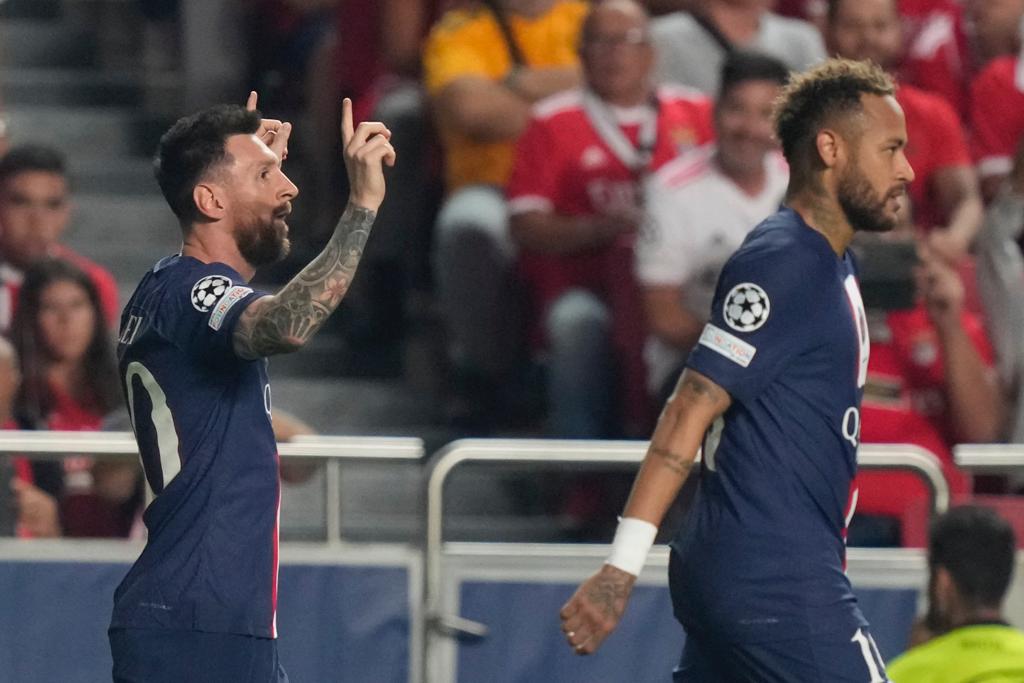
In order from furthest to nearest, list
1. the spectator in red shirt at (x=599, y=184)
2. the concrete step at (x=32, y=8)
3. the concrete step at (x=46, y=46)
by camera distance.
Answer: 1. the concrete step at (x=32, y=8)
2. the concrete step at (x=46, y=46)
3. the spectator in red shirt at (x=599, y=184)

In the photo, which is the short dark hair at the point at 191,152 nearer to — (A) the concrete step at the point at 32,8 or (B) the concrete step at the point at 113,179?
(B) the concrete step at the point at 113,179

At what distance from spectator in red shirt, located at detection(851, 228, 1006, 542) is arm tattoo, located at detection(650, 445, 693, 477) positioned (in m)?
2.75

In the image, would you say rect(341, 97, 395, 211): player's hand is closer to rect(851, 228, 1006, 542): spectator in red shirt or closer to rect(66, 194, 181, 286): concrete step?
rect(851, 228, 1006, 542): spectator in red shirt

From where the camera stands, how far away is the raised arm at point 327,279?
168 inches

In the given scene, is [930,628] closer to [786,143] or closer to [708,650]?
[708,650]

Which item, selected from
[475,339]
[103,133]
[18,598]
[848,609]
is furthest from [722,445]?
[103,133]

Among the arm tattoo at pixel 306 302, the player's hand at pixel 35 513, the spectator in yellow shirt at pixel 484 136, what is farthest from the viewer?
the spectator in yellow shirt at pixel 484 136

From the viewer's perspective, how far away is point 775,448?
A: 453 cm

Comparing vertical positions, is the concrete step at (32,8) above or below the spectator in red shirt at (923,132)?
above

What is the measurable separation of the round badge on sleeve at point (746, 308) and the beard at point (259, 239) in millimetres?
1026

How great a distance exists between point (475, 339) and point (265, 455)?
3473 millimetres

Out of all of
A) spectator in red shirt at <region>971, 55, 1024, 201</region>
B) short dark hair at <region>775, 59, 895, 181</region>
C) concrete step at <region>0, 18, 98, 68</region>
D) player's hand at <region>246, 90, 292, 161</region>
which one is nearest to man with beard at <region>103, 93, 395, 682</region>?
player's hand at <region>246, 90, 292, 161</region>

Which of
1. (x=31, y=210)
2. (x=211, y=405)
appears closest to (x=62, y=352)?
(x=31, y=210)

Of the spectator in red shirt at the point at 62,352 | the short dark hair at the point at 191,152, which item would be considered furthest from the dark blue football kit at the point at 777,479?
the spectator in red shirt at the point at 62,352
